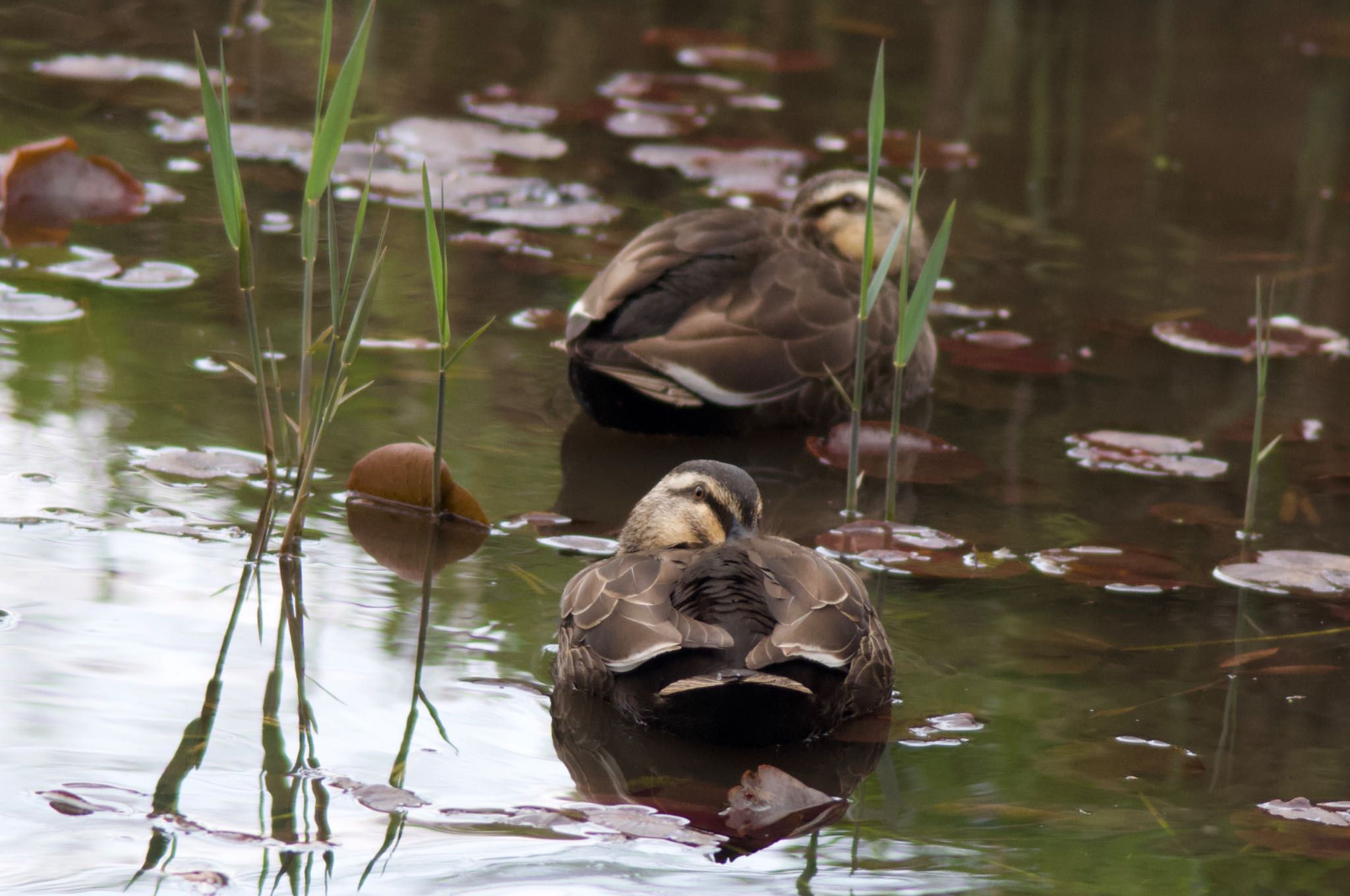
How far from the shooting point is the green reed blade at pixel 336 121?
376 centimetres

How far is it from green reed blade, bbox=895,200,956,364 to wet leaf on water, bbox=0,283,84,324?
9.15 ft

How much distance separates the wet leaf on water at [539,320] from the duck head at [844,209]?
97 cm

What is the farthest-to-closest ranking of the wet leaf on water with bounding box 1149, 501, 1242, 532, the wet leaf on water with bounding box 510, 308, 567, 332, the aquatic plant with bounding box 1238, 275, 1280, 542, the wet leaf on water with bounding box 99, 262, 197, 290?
the wet leaf on water with bounding box 510, 308, 567, 332 < the wet leaf on water with bounding box 99, 262, 197, 290 < the wet leaf on water with bounding box 1149, 501, 1242, 532 < the aquatic plant with bounding box 1238, 275, 1280, 542

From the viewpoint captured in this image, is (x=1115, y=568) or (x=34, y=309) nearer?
(x=1115, y=568)

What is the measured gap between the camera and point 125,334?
17.7ft

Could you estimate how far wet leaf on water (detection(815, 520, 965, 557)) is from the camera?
4512mm

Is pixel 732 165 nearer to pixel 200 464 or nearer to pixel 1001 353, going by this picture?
pixel 1001 353

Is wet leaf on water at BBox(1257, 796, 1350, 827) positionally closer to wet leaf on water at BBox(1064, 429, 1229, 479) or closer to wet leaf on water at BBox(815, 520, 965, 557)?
wet leaf on water at BBox(815, 520, 965, 557)

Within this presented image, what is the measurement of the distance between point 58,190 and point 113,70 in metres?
2.26

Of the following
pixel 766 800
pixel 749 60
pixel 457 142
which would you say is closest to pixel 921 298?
pixel 766 800

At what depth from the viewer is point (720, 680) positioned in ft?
10.6

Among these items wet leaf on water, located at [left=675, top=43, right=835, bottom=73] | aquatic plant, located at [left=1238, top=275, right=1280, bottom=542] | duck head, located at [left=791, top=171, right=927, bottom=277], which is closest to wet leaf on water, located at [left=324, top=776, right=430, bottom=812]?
aquatic plant, located at [left=1238, top=275, right=1280, bottom=542]

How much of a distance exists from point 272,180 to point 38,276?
1509mm

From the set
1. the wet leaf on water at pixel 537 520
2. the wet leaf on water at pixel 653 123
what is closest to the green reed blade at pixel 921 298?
the wet leaf on water at pixel 537 520
